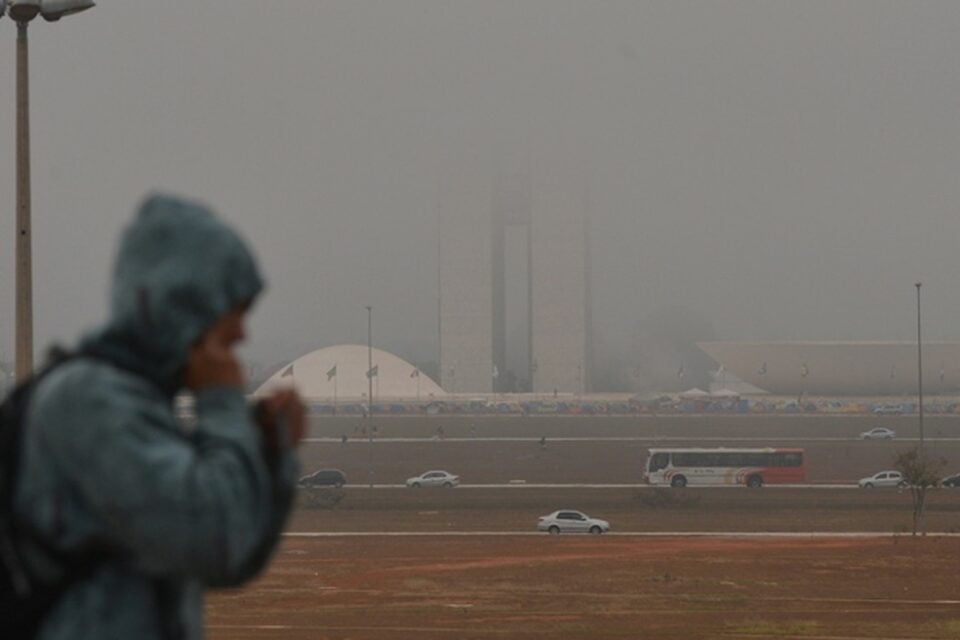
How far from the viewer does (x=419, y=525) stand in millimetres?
51656

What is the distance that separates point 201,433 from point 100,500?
18 centimetres

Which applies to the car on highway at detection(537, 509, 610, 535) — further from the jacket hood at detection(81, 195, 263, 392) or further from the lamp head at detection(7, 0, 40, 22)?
the jacket hood at detection(81, 195, 263, 392)

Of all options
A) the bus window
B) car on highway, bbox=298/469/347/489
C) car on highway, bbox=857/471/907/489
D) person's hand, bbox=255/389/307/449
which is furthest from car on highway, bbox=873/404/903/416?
person's hand, bbox=255/389/307/449

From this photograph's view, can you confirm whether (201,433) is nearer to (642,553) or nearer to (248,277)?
(248,277)

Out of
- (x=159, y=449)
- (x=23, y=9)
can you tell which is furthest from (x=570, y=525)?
(x=159, y=449)

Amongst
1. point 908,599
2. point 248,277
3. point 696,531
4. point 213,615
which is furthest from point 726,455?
point 248,277

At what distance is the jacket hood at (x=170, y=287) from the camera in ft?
7.21

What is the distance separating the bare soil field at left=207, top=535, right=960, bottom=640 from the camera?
90.6 ft

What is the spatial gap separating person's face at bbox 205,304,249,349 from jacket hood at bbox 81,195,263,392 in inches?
0.5

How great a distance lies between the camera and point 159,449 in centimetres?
206

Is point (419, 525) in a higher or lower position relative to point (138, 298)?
lower

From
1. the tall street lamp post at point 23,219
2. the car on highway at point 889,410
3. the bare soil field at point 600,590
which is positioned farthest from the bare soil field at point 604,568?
the car on highway at point 889,410

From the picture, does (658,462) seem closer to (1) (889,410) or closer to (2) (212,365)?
(2) (212,365)

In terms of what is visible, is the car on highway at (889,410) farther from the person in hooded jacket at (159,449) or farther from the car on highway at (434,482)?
the person in hooded jacket at (159,449)
